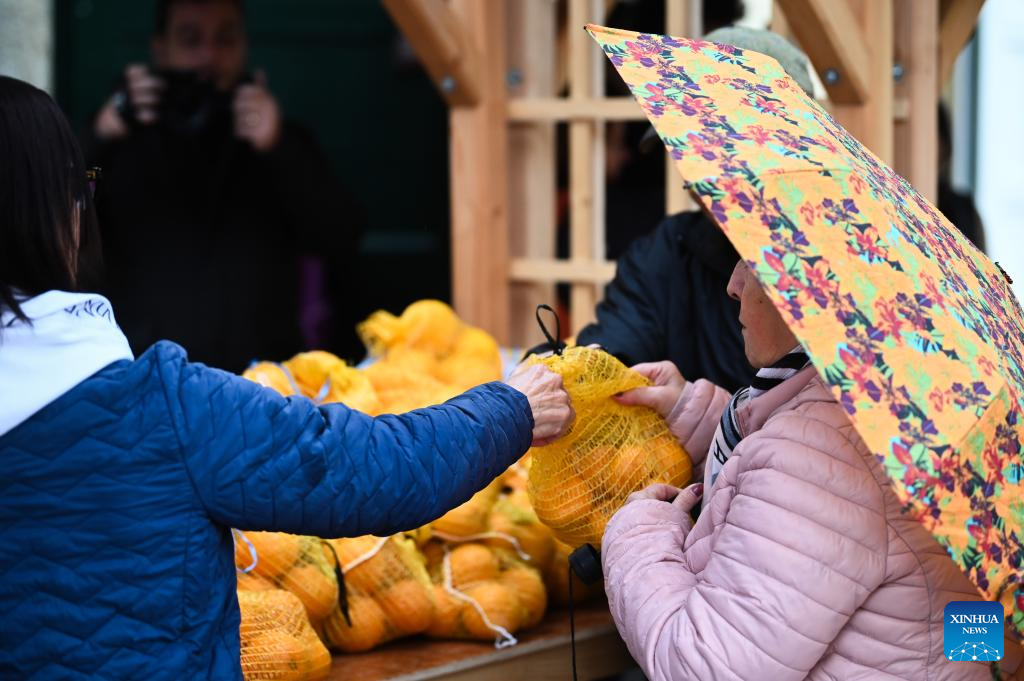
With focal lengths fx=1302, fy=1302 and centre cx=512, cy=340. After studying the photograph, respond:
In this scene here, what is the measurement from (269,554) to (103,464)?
860mm

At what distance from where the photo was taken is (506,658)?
2453mm

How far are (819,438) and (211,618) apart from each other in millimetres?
826

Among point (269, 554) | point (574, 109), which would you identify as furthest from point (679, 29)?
point (269, 554)

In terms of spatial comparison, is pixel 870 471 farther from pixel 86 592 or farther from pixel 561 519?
pixel 86 592

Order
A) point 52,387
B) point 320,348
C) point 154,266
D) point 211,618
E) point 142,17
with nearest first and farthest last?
point 52,387 < point 211,618 < point 154,266 < point 320,348 < point 142,17

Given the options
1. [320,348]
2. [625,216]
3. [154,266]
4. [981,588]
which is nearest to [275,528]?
[981,588]

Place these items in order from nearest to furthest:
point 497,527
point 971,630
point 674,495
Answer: point 971,630
point 674,495
point 497,527

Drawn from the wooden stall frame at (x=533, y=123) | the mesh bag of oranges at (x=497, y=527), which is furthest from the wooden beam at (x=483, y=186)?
the mesh bag of oranges at (x=497, y=527)

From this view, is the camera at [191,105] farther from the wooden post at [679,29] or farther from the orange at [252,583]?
the orange at [252,583]

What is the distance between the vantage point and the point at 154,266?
3.88 m

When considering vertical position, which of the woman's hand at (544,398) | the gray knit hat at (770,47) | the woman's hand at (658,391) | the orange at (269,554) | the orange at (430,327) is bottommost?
the orange at (269,554)

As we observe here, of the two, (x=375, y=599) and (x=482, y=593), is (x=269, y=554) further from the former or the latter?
(x=482, y=593)

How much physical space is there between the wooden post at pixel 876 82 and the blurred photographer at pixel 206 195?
159 cm

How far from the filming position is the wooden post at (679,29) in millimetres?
3594
